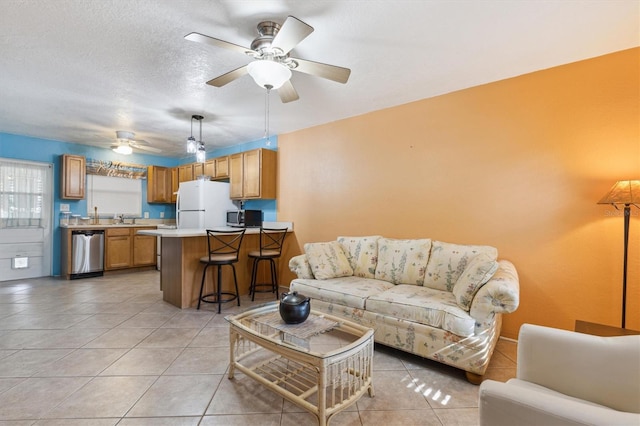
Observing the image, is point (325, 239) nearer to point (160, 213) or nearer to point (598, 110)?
point (598, 110)

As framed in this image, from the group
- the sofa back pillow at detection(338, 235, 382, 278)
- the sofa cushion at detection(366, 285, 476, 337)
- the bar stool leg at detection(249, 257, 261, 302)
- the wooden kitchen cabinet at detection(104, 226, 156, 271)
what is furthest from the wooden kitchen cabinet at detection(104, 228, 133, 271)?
the sofa cushion at detection(366, 285, 476, 337)

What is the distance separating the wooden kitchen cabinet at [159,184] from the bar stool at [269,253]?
11.1 ft

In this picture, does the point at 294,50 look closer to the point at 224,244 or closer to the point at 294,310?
the point at 294,310

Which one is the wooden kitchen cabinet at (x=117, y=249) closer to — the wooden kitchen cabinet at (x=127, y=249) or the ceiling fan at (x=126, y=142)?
the wooden kitchen cabinet at (x=127, y=249)

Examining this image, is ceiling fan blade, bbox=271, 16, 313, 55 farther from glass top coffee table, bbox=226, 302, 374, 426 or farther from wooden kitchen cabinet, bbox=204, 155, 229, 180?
wooden kitchen cabinet, bbox=204, 155, 229, 180

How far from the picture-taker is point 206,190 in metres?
4.82

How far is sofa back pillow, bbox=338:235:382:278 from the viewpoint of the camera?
321cm

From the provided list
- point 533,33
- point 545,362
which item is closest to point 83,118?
point 533,33

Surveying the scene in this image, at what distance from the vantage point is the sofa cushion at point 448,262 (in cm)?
260

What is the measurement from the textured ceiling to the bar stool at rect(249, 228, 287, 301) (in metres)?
1.70

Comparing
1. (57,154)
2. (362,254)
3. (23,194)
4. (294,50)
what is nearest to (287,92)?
(294,50)

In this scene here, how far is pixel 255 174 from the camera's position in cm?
457

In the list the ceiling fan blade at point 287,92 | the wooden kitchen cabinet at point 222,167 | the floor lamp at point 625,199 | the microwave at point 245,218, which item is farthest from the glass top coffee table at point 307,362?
the wooden kitchen cabinet at point 222,167

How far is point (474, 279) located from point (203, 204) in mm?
4137
